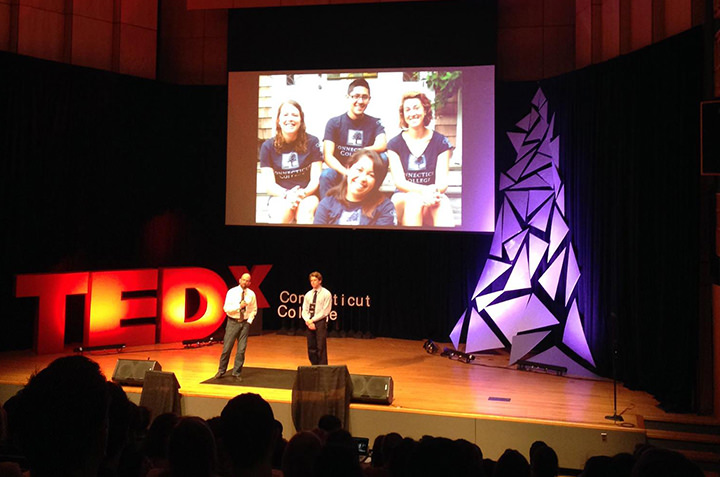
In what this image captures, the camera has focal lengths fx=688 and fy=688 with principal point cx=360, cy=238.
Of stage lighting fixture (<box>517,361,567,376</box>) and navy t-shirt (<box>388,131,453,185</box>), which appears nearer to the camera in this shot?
stage lighting fixture (<box>517,361,567,376</box>)

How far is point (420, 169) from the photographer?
11234mm

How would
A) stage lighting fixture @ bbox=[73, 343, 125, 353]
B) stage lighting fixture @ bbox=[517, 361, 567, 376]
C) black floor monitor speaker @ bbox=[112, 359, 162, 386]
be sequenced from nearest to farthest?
black floor monitor speaker @ bbox=[112, 359, 162, 386], stage lighting fixture @ bbox=[517, 361, 567, 376], stage lighting fixture @ bbox=[73, 343, 125, 353]

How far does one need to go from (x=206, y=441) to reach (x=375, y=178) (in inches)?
365

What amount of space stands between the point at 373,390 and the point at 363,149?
15.3 feet

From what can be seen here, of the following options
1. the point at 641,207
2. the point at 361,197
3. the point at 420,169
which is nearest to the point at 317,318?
the point at 361,197

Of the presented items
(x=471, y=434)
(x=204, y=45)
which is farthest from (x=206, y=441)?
(x=204, y=45)

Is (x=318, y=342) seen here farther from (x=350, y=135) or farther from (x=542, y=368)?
(x=350, y=135)

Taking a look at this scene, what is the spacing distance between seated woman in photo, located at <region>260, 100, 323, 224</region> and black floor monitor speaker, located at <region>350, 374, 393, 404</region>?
4089mm

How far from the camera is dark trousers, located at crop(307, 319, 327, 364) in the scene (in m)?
9.67

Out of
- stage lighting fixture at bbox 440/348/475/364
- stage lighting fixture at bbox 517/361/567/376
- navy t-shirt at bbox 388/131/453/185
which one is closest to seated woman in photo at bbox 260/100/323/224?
navy t-shirt at bbox 388/131/453/185

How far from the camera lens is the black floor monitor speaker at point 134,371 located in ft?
29.1

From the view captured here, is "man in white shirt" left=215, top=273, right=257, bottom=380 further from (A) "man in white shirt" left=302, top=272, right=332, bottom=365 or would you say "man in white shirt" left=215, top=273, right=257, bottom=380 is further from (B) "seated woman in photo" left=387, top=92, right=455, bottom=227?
(B) "seated woman in photo" left=387, top=92, right=455, bottom=227

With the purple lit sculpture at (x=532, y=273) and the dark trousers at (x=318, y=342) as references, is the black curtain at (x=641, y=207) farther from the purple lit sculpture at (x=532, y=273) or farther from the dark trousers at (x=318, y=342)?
the dark trousers at (x=318, y=342)

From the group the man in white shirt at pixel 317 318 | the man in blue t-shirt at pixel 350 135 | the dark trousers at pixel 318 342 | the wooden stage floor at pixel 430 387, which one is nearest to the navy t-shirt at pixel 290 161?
the man in blue t-shirt at pixel 350 135
